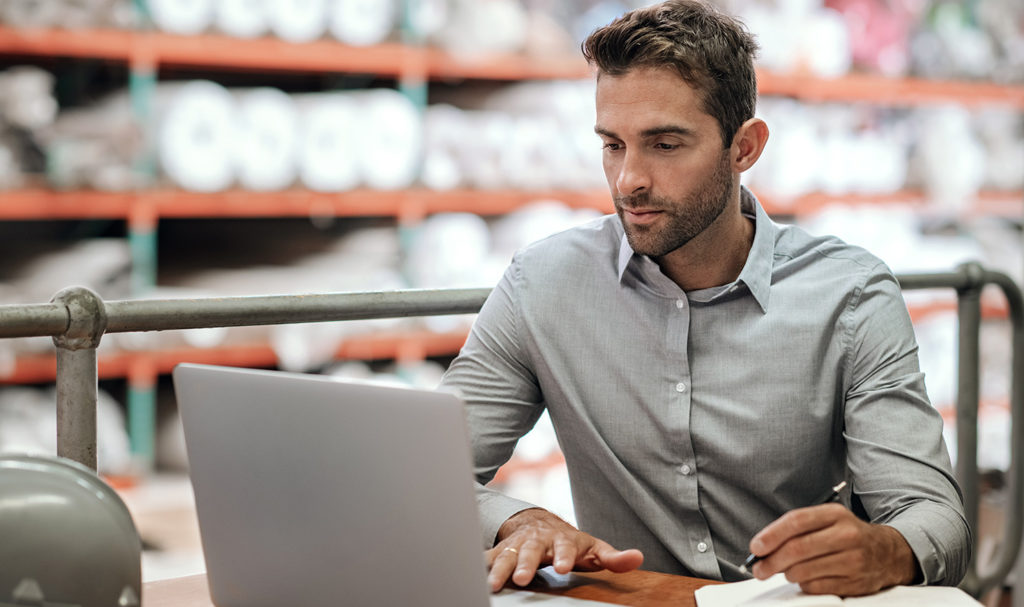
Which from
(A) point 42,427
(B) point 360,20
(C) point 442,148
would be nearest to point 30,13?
(B) point 360,20

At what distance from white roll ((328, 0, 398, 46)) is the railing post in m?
2.00

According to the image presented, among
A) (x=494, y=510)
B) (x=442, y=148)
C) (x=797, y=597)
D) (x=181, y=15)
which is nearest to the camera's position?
(x=797, y=597)

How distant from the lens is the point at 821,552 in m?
0.97

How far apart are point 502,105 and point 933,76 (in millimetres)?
1866

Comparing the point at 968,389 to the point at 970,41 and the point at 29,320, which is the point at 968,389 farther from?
the point at 970,41

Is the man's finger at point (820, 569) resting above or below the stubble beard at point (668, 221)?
below

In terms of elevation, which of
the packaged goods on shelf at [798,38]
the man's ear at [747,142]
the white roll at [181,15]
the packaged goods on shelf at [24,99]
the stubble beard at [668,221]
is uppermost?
the packaged goods on shelf at [798,38]

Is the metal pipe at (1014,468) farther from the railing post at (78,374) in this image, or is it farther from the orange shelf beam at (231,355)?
the railing post at (78,374)

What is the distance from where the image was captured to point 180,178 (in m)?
2.86

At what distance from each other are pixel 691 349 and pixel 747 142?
29 centimetres

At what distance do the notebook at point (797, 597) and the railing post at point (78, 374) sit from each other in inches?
27.2

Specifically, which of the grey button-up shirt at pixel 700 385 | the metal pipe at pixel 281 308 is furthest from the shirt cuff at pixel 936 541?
the metal pipe at pixel 281 308

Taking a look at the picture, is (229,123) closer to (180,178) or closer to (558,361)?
(180,178)

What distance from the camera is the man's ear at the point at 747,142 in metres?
1.42
